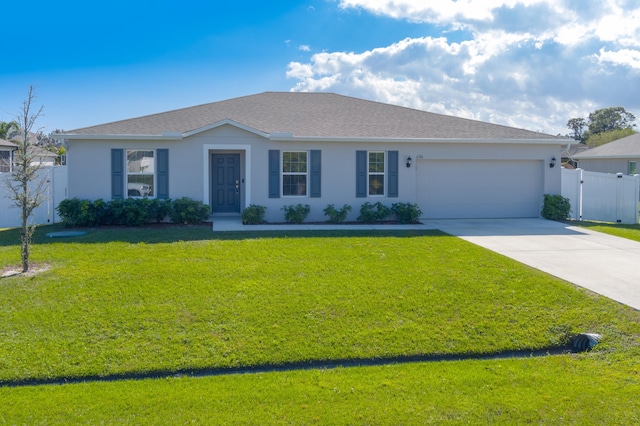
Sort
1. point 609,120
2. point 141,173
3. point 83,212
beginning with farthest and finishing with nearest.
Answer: point 609,120 → point 141,173 → point 83,212

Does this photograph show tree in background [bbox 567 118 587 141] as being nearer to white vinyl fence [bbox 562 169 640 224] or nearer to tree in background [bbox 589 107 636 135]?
tree in background [bbox 589 107 636 135]

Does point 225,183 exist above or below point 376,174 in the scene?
below

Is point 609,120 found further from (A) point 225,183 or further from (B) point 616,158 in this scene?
(A) point 225,183

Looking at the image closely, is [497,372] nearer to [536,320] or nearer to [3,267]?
[536,320]

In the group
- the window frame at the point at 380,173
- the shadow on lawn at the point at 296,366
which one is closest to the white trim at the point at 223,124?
the window frame at the point at 380,173

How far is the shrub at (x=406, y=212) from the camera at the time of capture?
1549 centimetres

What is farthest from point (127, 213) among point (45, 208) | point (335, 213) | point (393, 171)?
point (393, 171)

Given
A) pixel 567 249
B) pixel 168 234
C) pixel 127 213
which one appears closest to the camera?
pixel 567 249

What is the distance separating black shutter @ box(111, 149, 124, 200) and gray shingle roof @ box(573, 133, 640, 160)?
2578cm

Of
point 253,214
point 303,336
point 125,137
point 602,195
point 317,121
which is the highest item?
point 317,121

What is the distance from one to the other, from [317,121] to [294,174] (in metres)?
2.38

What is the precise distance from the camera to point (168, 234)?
1249 centimetres

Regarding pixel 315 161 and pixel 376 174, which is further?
pixel 376 174

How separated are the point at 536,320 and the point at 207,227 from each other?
30.0ft
